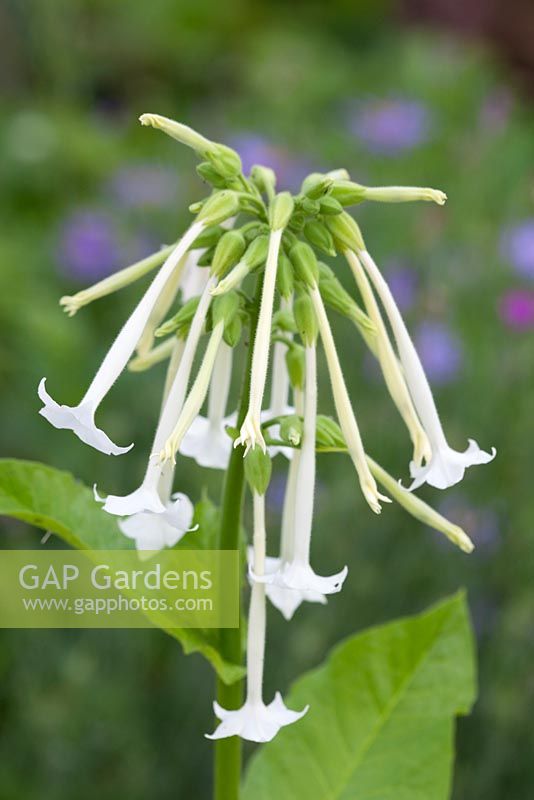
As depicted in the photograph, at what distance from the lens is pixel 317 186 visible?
0.84 m

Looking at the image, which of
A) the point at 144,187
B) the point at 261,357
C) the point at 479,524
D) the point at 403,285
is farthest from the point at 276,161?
the point at 261,357

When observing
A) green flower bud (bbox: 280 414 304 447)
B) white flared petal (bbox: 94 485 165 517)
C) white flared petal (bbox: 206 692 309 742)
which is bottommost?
white flared petal (bbox: 206 692 309 742)

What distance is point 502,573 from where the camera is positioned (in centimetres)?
196

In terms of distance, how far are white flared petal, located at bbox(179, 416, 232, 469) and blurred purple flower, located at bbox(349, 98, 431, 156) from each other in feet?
7.96

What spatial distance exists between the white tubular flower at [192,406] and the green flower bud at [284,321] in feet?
0.31

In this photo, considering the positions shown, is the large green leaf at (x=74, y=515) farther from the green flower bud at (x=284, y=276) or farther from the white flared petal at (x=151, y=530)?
the green flower bud at (x=284, y=276)

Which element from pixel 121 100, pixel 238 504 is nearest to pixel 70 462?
pixel 238 504

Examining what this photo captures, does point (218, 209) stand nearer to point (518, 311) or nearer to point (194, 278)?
point (194, 278)

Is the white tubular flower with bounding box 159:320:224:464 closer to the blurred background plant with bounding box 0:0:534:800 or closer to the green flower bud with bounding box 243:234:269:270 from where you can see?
the green flower bud with bounding box 243:234:269:270

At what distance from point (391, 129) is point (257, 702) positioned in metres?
2.68

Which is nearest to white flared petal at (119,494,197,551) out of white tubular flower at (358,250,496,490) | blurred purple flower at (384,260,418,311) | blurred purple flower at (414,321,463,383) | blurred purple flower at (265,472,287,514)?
white tubular flower at (358,250,496,490)

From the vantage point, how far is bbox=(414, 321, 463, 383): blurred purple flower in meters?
2.17

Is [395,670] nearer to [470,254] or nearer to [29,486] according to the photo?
[29,486]

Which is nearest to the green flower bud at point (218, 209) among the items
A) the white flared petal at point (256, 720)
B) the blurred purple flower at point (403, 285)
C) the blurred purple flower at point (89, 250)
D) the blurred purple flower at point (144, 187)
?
the white flared petal at point (256, 720)
